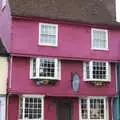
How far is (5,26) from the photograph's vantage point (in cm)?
2784

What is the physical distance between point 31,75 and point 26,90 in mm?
1054

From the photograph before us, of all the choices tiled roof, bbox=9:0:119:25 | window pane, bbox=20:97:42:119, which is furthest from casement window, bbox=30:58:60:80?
tiled roof, bbox=9:0:119:25

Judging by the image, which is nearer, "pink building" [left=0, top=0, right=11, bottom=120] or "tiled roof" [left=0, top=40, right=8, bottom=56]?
"pink building" [left=0, top=0, right=11, bottom=120]

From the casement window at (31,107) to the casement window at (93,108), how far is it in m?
2.91

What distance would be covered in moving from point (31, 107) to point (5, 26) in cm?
633

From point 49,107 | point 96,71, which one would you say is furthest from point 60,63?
point 49,107

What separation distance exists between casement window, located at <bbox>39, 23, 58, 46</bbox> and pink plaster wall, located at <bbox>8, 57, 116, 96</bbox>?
1540 mm

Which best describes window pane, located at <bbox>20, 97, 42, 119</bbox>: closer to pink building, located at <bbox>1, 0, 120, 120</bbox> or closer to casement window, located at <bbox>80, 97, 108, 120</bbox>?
pink building, located at <bbox>1, 0, 120, 120</bbox>

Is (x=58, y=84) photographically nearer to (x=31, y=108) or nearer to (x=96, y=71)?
(x=31, y=108)

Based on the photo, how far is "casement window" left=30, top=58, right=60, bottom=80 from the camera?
2547 centimetres

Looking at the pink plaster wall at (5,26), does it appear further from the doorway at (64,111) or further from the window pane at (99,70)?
the window pane at (99,70)

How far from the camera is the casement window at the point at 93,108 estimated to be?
26.5 meters

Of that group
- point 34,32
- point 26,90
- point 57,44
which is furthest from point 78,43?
point 26,90

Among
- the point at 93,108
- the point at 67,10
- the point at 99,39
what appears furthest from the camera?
the point at 67,10
